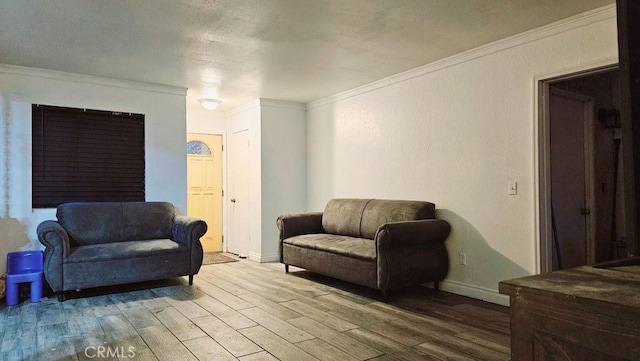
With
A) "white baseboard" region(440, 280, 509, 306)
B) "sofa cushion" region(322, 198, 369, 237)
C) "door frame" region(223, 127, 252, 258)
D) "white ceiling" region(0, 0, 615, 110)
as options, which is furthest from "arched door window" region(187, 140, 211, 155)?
"white baseboard" region(440, 280, 509, 306)

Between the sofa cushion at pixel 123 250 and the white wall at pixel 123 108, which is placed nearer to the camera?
the sofa cushion at pixel 123 250

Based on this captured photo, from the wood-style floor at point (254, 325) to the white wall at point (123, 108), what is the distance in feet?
3.14

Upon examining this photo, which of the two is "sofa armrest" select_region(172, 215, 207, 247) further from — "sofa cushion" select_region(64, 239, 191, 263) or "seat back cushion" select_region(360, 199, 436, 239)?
"seat back cushion" select_region(360, 199, 436, 239)

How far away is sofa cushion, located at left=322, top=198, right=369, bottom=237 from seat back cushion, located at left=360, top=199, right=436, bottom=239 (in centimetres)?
10

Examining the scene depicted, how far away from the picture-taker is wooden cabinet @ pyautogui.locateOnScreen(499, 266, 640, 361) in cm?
83

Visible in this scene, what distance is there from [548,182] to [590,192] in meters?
1.01

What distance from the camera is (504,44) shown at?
3.56 metres

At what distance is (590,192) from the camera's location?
403 cm

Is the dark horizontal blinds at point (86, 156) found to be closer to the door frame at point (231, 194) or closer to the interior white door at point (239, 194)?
the interior white door at point (239, 194)

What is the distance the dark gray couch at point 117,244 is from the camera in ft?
12.3

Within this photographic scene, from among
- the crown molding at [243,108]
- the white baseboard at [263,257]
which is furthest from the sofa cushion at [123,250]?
the crown molding at [243,108]

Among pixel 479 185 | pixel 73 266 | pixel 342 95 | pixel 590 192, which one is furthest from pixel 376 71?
pixel 73 266

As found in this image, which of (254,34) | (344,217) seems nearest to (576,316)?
(254,34)

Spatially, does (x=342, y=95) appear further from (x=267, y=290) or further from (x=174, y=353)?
(x=174, y=353)
